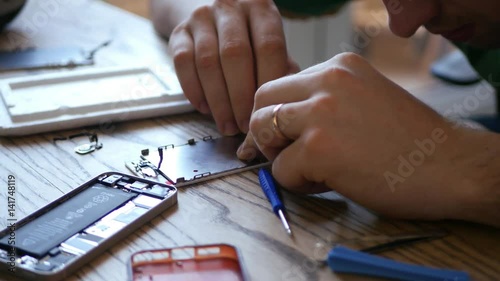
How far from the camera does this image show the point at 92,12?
1.38 m

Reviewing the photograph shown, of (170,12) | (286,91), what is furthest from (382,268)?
(170,12)

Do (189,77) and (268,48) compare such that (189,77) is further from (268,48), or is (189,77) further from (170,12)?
(170,12)

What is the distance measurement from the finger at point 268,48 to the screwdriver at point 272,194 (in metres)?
0.18

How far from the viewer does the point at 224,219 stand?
0.62 metres

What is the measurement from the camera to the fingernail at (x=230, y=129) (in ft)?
2.69

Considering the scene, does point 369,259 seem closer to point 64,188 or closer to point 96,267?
point 96,267

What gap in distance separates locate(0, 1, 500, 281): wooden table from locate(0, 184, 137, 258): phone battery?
0.11ft

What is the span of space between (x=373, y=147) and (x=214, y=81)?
303 millimetres

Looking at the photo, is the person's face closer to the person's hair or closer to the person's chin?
the person's chin

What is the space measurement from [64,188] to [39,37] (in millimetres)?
638

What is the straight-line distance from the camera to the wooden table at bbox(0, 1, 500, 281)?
1.79 feet

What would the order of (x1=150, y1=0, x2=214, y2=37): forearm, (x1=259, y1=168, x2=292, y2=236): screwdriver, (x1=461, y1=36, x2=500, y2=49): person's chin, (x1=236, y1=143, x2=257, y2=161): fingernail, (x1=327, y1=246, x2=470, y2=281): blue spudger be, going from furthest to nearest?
(x1=150, y1=0, x2=214, y2=37): forearm, (x1=461, y1=36, x2=500, y2=49): person's chin, (x1=236, y1=143, x2=257, y2=161): fingernail, (x1=259, y1=168, x2=292, y2=236): screwdriver, (x1=327, y1=246, x2=470, y2=281): blue spudger

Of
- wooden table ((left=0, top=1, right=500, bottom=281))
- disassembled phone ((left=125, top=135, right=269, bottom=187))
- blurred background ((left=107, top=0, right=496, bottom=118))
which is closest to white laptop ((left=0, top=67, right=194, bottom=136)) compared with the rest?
wooden table ((left=0, top=1, right=500, bottom=281))

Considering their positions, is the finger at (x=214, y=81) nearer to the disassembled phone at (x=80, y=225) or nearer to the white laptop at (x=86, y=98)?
the white laptop at (x=86, y=98)
